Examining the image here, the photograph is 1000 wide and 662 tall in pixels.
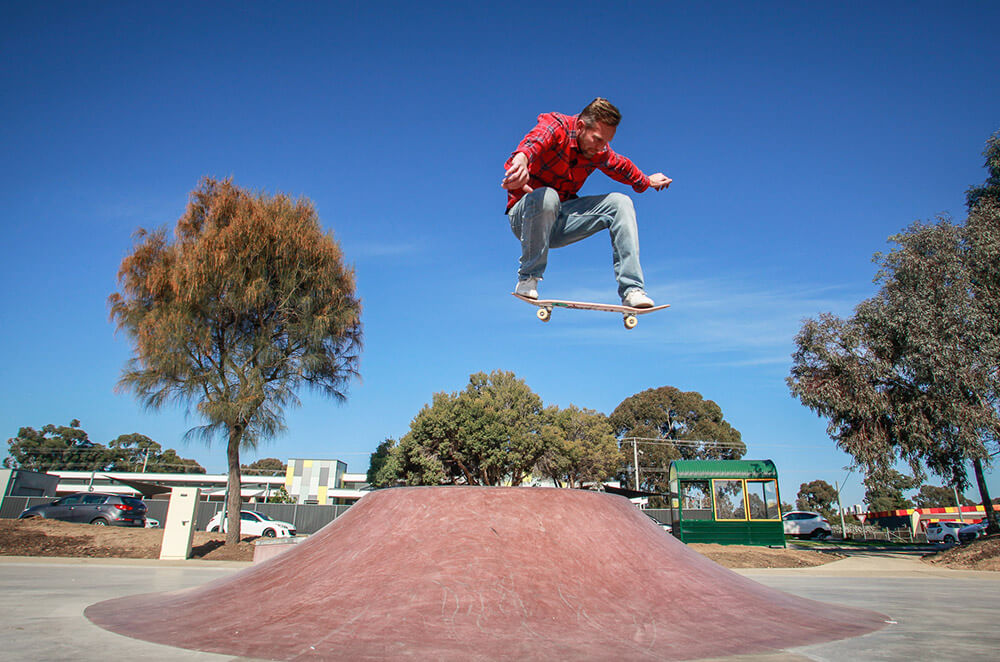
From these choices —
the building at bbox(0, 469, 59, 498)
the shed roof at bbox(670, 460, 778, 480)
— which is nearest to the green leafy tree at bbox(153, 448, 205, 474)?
the building at bbox(0, 469, 59, 498)

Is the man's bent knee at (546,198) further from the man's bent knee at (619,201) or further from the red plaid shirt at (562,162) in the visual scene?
the man's bent knee at (619,201)

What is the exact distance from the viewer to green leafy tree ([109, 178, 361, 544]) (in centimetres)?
1386

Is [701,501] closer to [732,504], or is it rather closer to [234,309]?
[732,504]

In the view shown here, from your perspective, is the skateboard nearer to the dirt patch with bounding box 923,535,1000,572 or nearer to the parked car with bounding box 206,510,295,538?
the dirt patch with bounding box 923,535,1000,572

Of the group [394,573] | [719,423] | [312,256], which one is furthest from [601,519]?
[719,423]

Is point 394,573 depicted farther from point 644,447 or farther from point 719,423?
point 719,423

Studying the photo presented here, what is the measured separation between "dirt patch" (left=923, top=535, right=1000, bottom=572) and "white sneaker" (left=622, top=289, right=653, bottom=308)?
1445cm

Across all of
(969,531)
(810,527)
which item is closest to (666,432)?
(810,527)

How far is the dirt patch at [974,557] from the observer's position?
13.3 meters

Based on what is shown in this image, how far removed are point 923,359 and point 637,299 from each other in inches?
640

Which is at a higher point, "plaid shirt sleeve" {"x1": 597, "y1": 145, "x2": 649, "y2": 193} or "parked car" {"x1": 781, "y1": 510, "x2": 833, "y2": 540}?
"plaid shirt sleeve" {"x1": 597, "y1": 145, "x2": 649, "y2": 193}

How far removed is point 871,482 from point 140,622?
820 inches

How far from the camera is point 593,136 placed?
15.0 ft

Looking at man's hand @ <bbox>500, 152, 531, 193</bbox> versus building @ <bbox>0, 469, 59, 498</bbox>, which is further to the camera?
building @ <bbox>0, 469, 59, 498</bbox>
